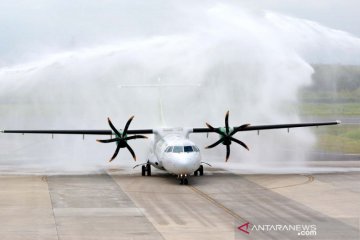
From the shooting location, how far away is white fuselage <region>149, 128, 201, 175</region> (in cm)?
3538

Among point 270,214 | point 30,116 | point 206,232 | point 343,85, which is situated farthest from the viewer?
point 343,85

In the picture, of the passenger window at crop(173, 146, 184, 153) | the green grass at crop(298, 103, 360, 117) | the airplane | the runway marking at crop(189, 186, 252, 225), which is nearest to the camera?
the runway marking at crop(189, 186, 252, 225)

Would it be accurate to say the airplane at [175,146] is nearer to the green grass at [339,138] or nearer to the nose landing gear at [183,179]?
the nose landing gear at [183,179]

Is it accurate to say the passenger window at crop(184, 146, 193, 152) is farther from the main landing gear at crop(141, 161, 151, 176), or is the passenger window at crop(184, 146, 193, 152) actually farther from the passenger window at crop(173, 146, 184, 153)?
the main landing gear at crop(141, 161, 151, 176)

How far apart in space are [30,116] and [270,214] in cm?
4424

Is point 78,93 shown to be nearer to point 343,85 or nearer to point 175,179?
point 175,179

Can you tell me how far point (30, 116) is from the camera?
2653 inches

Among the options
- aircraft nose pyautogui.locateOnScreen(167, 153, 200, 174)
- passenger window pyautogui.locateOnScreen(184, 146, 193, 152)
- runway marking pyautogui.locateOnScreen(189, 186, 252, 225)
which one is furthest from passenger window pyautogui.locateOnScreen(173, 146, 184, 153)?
runway marking pyautogui.locateOnScreen(189, 186, 252, 225)

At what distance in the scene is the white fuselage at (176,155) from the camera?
3538cm

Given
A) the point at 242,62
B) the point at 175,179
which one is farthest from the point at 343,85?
the point at 175,179

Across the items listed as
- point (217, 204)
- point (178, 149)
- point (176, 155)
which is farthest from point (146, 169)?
point (217, 204)

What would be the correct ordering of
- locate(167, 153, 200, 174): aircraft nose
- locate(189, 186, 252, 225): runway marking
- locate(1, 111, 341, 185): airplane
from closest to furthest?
locate(189, 186, 252, 225): runway marking < locate(167, 153, 200, 174): aircraft nose < locate(1, 111, 341, 185): airplane

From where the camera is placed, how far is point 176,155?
1405 inches

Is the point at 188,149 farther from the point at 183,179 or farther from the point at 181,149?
the point at 183,179
